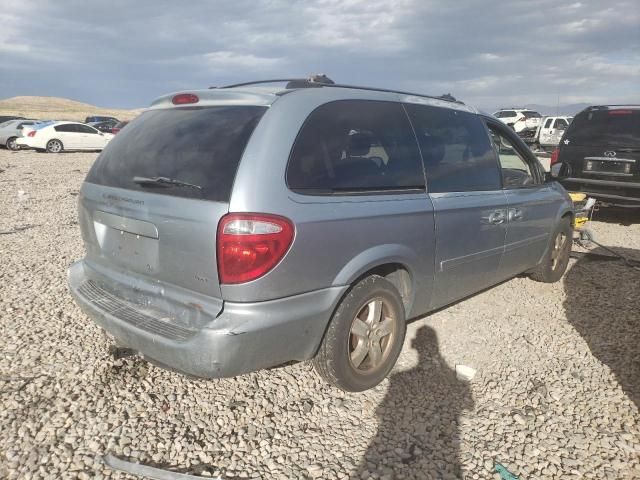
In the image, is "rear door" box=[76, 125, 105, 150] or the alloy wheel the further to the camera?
"rear door" box=[76, 125, 105, 150]

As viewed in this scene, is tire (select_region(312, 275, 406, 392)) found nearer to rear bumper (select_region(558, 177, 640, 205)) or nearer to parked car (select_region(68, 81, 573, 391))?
parked car (select_region(68, 81, 573, 391))

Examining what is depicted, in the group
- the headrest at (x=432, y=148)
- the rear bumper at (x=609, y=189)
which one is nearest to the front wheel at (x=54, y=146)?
the rear bumper at (x=609, y=189)

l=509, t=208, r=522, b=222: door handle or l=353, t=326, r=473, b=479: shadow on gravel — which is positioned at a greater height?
l=509, t=208, r=522, b=222: door handle

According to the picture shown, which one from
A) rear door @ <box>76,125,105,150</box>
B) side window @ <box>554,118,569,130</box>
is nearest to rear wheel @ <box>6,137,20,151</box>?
rear door @ <box>76,125,105,150</box>

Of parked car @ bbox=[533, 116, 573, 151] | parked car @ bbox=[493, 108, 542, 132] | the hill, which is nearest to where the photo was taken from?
parked car @ bbox=[533, 116, 573, 151]

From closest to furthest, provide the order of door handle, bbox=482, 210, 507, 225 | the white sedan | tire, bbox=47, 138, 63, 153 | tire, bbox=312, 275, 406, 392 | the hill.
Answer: tire, bbox=312, 275, 406, 392 < door handle, bbox=482, 210, 507, 225 < the white sedan < tire, bbox=47, 138, 63, 153 < the hill

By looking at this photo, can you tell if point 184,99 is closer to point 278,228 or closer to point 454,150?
point 278,228

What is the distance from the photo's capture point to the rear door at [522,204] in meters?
3.98

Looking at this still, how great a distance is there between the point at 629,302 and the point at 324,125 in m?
3.72

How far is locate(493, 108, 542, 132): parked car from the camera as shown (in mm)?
27281

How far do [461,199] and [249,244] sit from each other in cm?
179

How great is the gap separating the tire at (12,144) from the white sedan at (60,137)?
361 millimetres

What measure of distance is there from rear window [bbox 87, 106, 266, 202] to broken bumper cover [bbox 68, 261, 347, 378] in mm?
605

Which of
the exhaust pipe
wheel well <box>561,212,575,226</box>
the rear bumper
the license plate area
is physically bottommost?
the exhaust pipe
